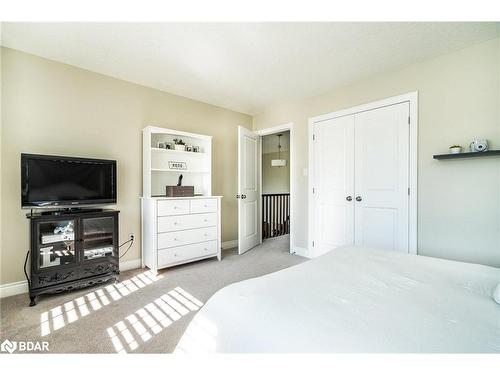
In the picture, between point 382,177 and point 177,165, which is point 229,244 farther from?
point 382,177

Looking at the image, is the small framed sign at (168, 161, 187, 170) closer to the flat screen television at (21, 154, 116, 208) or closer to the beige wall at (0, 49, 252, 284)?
the beige wall at (0, 49, 252, 284)

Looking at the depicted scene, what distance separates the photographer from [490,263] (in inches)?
83.5

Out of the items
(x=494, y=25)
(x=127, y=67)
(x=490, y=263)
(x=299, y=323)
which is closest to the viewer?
Answer: (x=299, y=323)

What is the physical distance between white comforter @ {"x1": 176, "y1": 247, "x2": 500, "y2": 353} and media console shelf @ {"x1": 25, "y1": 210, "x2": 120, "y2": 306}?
6.62 feet

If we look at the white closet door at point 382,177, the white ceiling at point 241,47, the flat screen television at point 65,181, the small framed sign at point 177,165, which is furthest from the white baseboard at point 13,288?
the white closet door at point 382,177

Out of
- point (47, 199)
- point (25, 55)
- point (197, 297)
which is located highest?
point (25, 55)

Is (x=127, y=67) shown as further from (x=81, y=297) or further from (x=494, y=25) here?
(x=494, y=25)

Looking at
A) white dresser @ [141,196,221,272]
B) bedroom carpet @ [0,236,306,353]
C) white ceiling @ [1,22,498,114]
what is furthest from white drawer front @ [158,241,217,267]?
white ceiling @ [1,22,498,114]

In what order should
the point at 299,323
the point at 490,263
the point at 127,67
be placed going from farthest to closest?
1. the point at 127,67
2. the point at 490,263
3. the point at 299,323

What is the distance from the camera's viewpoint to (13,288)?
2320 mm

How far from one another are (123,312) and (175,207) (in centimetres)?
132

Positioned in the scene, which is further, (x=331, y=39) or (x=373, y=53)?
(x=373, y=53)
